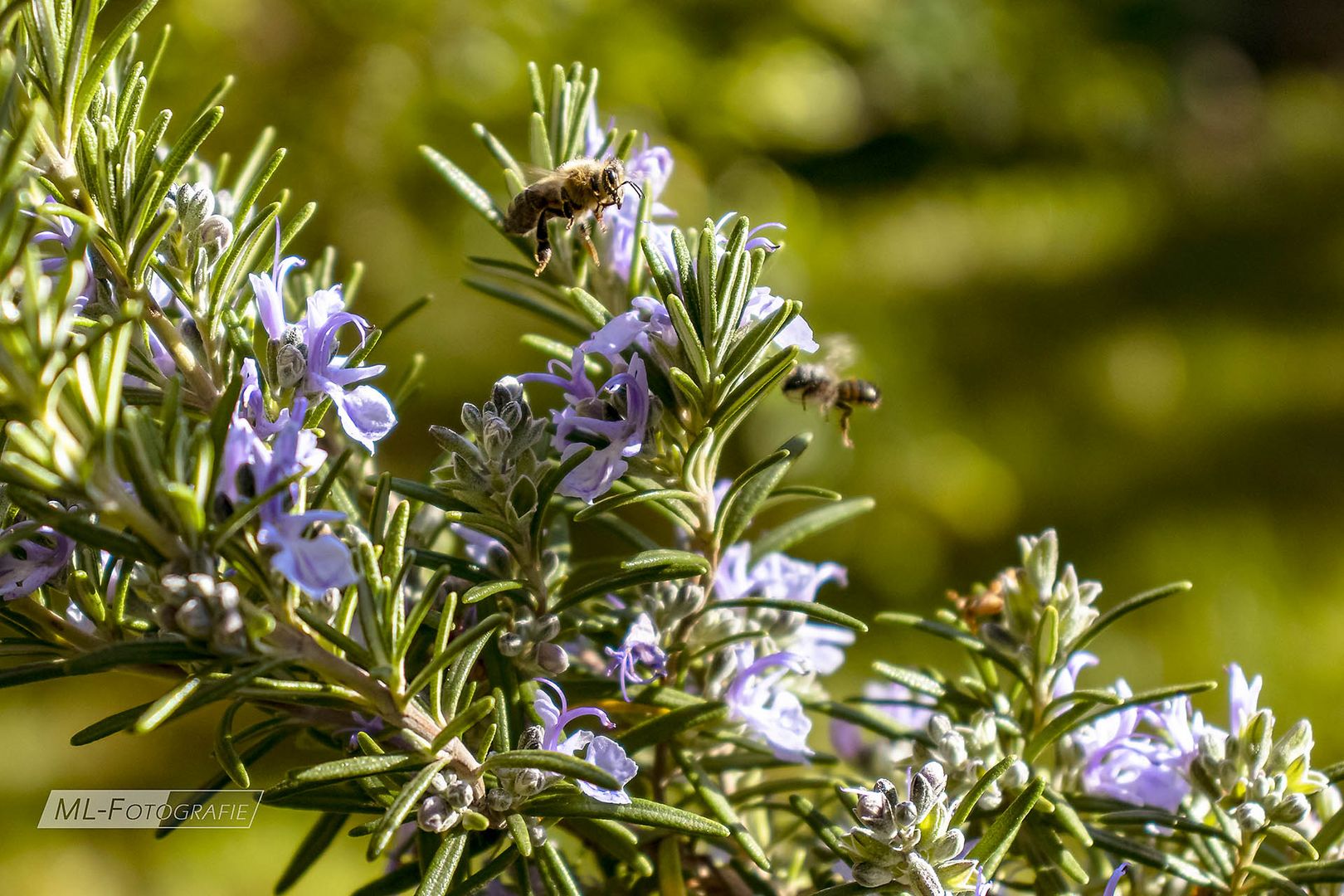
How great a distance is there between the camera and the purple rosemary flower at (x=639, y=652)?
2.25ft

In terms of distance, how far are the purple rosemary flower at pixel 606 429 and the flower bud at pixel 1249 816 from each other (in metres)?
0.44

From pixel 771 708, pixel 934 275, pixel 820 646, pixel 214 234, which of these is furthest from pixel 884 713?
pixel 934 275

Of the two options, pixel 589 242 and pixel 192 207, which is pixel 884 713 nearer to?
pixel 589 242

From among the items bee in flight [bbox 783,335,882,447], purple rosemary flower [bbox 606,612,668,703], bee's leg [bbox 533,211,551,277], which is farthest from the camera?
bee in flight [bbox 783,335,882,447]

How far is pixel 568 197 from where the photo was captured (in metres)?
0.78

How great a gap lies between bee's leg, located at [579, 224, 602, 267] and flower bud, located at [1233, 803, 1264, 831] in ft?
1.81

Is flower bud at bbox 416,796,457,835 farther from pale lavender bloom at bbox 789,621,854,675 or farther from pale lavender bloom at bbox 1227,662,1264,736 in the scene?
pale lavender bloom at bbox 1227,662,1264,736

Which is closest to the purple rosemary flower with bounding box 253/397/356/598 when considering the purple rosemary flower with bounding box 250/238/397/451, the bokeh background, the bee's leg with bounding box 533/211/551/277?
the purple rosemary flower with bounding box 250/238/397/451

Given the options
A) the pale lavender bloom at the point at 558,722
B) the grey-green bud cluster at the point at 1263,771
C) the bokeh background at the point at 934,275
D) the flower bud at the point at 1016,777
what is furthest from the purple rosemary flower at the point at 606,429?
the bokeh background at the point at 934,275

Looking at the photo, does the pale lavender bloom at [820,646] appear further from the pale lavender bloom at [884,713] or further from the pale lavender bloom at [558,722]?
the pale lavender bloom at [558,722]

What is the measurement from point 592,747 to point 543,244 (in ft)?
1.21

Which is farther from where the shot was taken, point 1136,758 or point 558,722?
point 1136,758

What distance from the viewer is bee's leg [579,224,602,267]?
0.78 metres

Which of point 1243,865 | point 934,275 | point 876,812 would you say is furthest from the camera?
point 934,275
